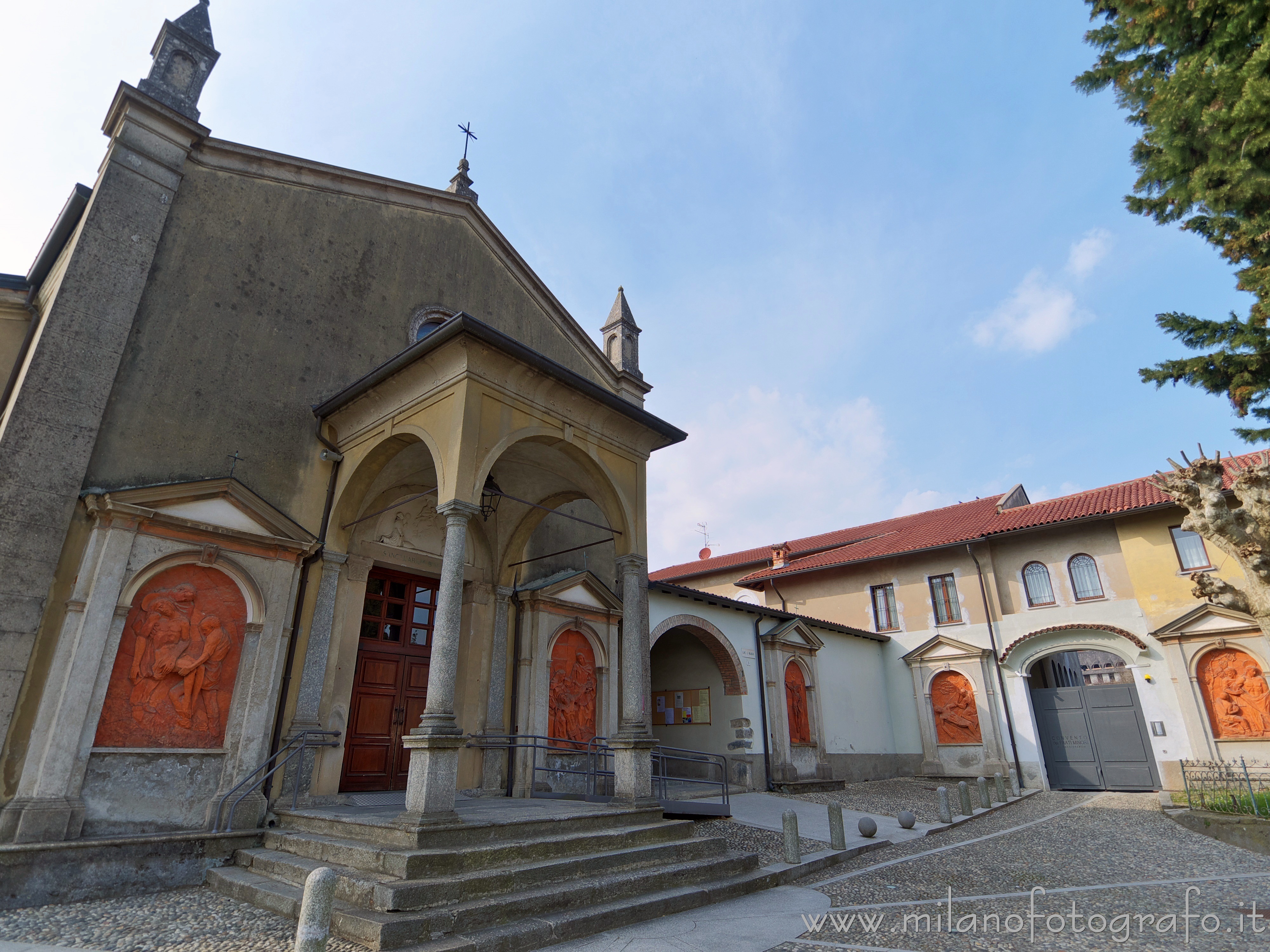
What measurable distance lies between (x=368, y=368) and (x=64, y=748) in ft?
18.2

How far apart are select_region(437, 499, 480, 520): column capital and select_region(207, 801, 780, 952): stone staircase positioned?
2.83m

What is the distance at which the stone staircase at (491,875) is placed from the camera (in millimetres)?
4793

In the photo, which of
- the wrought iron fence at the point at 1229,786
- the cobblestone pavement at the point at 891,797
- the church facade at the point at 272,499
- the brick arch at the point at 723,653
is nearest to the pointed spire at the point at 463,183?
the church facade at the point at 272,499

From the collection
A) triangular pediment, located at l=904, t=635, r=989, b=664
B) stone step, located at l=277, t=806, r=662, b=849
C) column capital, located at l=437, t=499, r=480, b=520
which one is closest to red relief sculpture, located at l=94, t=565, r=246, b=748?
stone step, located at l=277, t=806, r=662, b=849

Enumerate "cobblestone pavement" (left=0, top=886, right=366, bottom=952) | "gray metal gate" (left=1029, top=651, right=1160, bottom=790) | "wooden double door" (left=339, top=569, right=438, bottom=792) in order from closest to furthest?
"cobblestone pavement" (left=0, top=886, right=366, bottom=952) < "wooden double door" (left=339, top=569, right=438, bottom=792) < "gray metal gate" (left=1029, top=651, right=1160, bottom=790)

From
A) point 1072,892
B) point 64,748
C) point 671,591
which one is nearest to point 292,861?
point 64,748

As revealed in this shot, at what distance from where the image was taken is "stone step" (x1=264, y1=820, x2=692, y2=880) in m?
5.22

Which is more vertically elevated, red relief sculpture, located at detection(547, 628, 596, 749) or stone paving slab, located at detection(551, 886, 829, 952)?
red relief sculpture, located at detection(547, 628, 596, 749)

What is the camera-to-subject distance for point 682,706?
16562mm

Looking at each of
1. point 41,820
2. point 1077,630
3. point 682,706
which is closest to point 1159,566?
point 1077,630

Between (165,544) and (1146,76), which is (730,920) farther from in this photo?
(1146,76)

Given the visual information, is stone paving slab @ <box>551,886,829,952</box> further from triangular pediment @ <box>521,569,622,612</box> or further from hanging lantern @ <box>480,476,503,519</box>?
hanging lantern @ <box>480,476,503,519</box>

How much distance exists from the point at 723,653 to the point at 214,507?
1099cm

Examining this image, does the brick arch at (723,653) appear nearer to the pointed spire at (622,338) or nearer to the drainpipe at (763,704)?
the drainpipe at (763,704)
